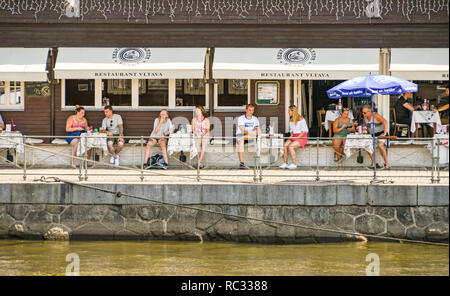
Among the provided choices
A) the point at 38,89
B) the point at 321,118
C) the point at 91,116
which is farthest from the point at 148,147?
the point at 321,118

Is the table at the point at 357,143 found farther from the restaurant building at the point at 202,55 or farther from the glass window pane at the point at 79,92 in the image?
the glass window pane at the point at 79,92

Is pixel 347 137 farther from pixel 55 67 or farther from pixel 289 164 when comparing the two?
pixel 55 67

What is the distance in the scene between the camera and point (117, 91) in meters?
20.3

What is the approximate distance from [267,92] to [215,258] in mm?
7314

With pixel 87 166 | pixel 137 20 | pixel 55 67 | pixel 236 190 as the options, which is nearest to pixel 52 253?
pixel 87 166

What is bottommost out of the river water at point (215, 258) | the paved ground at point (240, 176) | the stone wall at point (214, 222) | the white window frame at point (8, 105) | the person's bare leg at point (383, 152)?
the river water at point (215, 258)

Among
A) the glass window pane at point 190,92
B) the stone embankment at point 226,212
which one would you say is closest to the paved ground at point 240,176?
the stone embankment at point 226,212

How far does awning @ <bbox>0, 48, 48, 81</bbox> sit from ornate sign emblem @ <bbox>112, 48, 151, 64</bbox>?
68.1 inches

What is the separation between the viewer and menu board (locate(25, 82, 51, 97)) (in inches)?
805

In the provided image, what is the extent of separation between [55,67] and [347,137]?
23.4 feet

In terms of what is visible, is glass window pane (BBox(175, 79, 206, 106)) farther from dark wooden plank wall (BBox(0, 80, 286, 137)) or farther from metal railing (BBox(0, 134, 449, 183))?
metal railing (BBox(0, 134, 449, 183))

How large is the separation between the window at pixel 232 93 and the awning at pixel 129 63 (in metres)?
1.20

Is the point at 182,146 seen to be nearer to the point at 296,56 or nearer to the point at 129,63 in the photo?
the point at 129,63

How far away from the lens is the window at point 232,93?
20297mm
